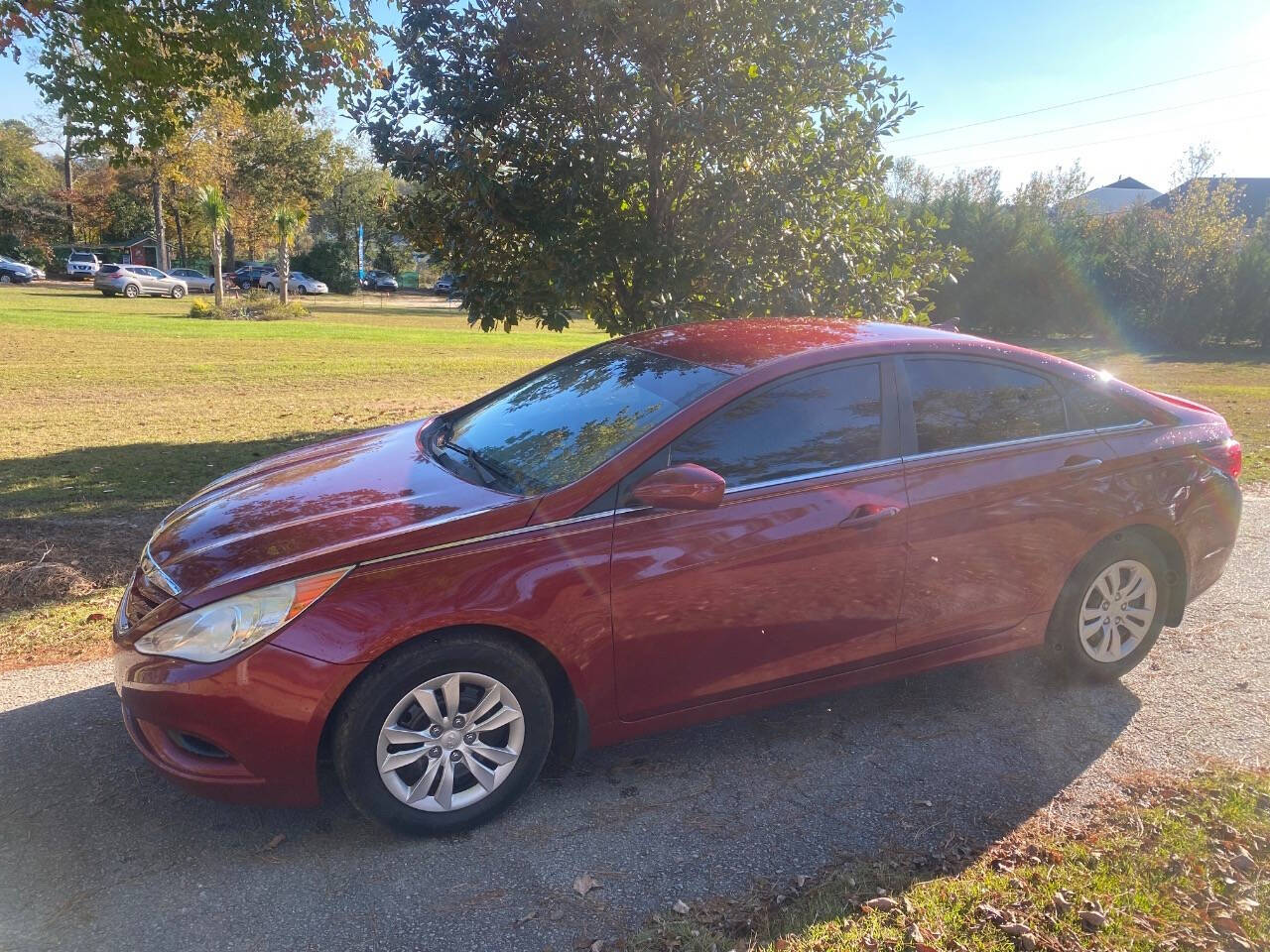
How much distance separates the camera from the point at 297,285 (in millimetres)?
55031

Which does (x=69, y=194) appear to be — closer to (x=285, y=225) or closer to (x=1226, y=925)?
(x=285, y=225)

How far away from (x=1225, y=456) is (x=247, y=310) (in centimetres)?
3420

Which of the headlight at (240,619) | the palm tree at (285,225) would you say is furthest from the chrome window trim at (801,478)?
the palm tree at (285,225)

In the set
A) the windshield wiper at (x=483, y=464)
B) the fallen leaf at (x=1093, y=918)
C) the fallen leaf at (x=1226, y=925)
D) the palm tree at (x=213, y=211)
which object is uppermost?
Result: the palm tree at (x=213, y=211)

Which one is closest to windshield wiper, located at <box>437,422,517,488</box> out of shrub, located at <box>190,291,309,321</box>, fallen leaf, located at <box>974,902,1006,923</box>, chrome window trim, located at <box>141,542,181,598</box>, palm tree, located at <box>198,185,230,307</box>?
chrome window trim, located at <box>141,542,181,598</box>

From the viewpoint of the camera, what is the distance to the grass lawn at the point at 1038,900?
8.86ft

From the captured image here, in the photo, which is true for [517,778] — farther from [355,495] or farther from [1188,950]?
[1188,950]

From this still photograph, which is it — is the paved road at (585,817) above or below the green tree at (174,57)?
below

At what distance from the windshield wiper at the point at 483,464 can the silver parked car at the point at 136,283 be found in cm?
4516

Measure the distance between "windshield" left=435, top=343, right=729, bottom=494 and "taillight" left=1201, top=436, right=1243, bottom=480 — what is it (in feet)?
8.27

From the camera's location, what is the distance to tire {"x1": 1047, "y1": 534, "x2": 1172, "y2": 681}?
4242mm

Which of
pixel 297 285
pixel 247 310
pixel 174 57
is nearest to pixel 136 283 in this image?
pixel 297 285

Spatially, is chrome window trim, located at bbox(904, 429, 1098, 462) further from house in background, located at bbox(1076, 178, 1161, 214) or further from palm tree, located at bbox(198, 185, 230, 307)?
house in background, located at bbox(1076, 178, 1161, 214)

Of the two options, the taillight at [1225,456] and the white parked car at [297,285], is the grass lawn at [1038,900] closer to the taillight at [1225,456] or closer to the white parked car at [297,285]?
the taillight at [1225,456]
